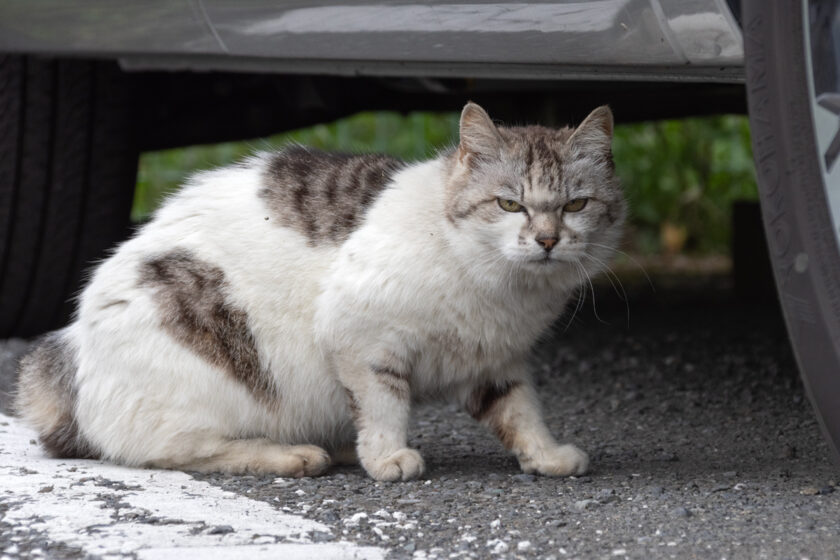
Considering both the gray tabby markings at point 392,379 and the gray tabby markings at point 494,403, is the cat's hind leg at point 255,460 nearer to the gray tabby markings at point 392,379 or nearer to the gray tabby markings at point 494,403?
the gray tabby markings at point 392,379

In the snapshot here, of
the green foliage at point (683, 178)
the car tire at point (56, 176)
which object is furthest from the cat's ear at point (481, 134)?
the green foliage at point (683, 178)

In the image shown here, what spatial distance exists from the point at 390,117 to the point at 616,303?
132 inches

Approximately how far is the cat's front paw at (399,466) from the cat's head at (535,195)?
49 centimetres

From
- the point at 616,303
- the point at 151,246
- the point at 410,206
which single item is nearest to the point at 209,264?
the point at 151,246

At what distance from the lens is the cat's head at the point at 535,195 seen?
107 inches

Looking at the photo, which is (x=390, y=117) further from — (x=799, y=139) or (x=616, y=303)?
(x=799, y=139)

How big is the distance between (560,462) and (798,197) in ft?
2.98

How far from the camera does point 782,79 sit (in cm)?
226

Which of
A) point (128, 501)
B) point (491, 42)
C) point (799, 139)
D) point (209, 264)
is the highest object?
point (491, 42)

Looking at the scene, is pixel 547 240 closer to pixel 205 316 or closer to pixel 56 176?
pixel 205 316

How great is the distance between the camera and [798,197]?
7.45 feet

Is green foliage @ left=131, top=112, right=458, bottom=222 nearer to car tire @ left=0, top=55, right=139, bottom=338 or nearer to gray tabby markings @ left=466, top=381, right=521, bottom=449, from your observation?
car tire @ left=0, top=55, right=139, bottom=338

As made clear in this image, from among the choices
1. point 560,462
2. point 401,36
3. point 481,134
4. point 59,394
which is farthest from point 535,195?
point 59,394

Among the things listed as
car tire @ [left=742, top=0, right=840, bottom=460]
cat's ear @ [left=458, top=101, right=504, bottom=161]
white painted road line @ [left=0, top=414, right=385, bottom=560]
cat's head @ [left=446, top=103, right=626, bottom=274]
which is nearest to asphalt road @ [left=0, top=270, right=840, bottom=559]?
white painted road line @ [left=0, top=414, right=385, bottom=560]
